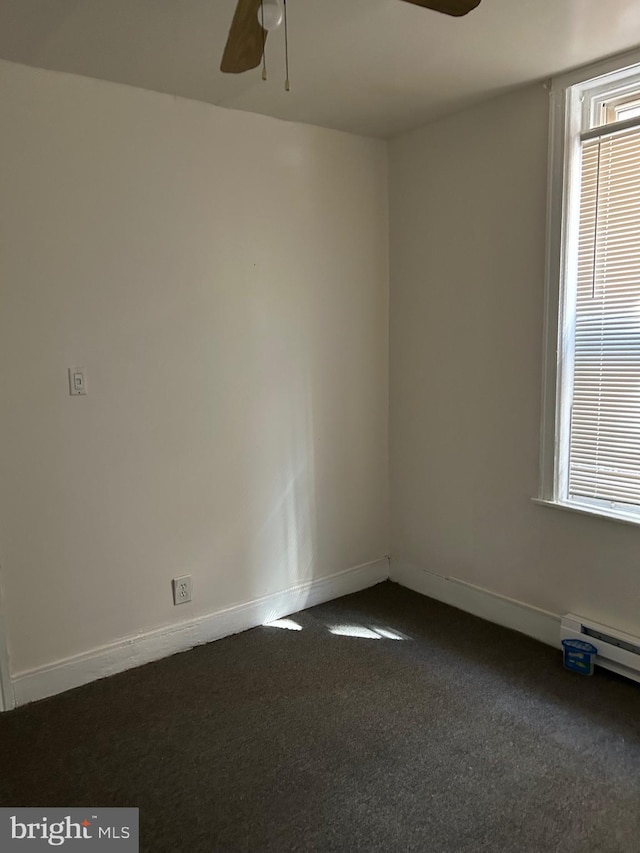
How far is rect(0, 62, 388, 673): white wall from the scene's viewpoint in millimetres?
2379

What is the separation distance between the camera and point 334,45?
217 cm

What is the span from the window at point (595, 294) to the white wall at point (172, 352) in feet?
3.42

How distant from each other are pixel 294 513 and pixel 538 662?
1305 mm

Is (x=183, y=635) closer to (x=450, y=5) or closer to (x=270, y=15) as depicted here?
(x=270, y=15)

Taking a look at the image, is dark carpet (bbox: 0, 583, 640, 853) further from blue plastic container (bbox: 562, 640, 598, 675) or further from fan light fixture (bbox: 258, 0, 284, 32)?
fan light fixture (bbox: 258, 0, 284, 32)

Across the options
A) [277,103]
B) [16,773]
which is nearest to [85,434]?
[16,773]

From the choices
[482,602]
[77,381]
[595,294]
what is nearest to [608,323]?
[595,294]

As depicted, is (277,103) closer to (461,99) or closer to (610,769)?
(461,99)

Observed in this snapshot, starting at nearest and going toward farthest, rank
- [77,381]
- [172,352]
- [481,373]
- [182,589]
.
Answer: [77,381] → [172,352] → [182,589] → [481,373]

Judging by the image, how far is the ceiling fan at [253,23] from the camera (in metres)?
1.45

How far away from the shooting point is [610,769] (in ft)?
6.64

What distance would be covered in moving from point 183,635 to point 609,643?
181 centimetres

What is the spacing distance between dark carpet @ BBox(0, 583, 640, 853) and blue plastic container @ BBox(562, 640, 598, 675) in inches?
1.8

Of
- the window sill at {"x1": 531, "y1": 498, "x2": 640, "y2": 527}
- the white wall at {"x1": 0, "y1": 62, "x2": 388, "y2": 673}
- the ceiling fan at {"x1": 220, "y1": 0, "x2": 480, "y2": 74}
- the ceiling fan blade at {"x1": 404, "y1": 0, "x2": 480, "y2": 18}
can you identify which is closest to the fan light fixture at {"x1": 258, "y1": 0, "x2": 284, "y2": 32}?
the ceiling fan at {"x1": 220, "y1": 0, "x2": 480, "y2": 74}
